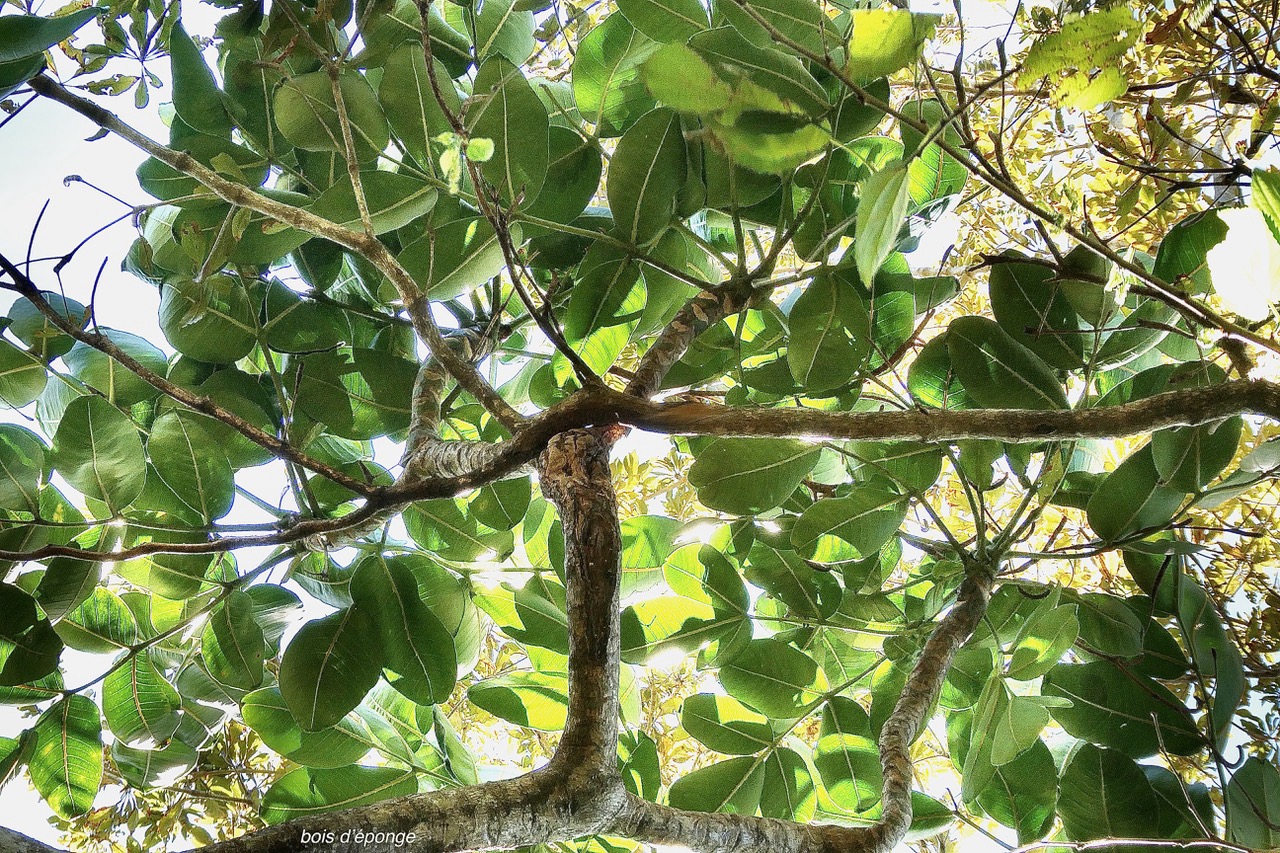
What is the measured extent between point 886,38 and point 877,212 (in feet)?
0.33

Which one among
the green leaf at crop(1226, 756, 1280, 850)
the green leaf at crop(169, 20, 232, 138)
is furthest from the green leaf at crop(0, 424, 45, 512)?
the green leaf at crop(1226, 756, 1280, 850)

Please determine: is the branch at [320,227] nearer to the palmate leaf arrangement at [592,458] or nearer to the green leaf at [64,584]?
the palmate leaf arrangement at [592,458]

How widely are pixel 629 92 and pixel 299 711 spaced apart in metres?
0.81

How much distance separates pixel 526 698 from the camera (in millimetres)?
1042

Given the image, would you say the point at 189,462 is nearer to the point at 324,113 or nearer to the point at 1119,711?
the point at 324,113

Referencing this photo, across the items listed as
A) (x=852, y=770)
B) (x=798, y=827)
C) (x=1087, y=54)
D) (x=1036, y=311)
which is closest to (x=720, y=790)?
(x=852, y=770)

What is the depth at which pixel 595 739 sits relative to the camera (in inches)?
25.2

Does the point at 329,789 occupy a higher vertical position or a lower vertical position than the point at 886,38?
lower

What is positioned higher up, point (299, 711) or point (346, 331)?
point (346, 331)

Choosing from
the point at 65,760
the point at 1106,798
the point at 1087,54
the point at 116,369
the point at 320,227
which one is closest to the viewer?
the point at 1087,54

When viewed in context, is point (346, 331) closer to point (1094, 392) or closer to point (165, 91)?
point (165, 91)

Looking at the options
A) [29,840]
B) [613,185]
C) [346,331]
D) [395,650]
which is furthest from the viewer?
[346,331]

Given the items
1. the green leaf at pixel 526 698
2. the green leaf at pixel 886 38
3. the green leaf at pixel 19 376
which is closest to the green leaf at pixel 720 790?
the green leaf at pixel 526 698

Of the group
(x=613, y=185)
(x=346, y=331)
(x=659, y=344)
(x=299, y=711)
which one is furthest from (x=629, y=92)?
(x=299, y=711)
